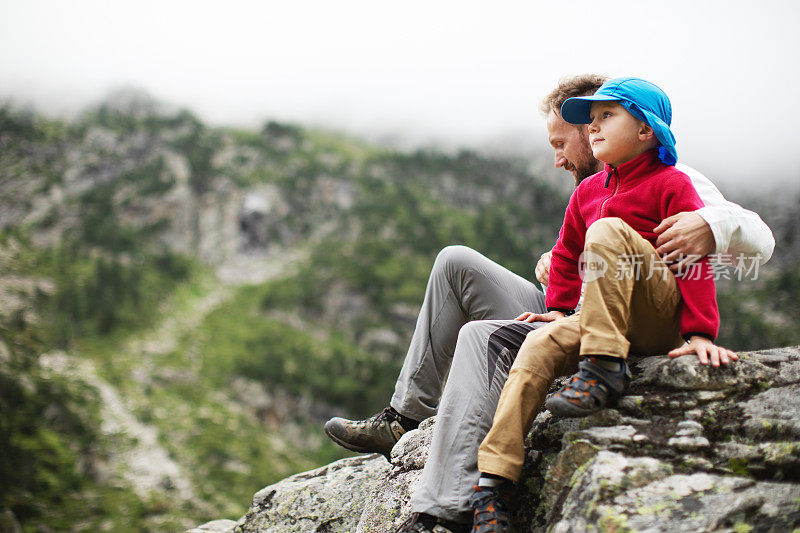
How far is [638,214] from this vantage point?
9.81ft

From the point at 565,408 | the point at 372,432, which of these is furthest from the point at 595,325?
the point at 372,432

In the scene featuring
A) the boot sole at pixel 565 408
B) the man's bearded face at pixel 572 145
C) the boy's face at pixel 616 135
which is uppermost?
the man's bearded face at pixel 572 145

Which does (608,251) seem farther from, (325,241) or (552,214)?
(552,214)

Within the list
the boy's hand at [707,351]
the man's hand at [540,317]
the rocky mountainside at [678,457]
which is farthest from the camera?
the man's hand at [540,317]

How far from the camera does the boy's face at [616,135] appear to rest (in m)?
3.01

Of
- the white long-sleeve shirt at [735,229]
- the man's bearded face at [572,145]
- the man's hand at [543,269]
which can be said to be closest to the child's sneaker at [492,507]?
the white long-sleeve shirt at [735,229]

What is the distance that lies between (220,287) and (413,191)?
30.5 m

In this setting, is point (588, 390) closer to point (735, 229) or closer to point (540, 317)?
point (540, 317)

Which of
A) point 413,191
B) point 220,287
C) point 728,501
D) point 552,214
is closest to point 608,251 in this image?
point 728,501

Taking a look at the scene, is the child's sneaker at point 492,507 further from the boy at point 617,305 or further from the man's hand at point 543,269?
the man's hand at point 543,269

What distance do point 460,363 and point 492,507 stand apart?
762 mm

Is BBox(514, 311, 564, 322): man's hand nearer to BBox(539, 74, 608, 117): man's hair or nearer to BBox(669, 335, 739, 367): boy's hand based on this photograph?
BBox(669, 335, 739, 367): boy's hand


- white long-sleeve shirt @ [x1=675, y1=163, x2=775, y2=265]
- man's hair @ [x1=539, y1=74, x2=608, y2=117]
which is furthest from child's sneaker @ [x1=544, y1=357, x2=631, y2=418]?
man's hair @ [x1=539, y1=74, x2=608, y2=117]

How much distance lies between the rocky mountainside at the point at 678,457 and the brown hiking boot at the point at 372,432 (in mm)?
507
